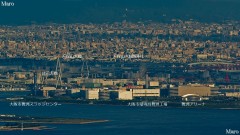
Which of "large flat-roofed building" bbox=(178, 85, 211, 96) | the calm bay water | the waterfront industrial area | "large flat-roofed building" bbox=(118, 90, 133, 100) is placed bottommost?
the calm bay water

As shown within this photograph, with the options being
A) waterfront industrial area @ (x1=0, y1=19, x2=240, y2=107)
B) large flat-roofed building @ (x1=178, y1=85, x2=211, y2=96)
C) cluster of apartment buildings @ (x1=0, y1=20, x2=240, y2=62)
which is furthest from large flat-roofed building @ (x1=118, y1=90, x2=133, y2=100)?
cluster of apartment buildings @ (x1=0, y1=20, x2=240, y2=62)

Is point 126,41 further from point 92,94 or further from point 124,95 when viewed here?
point 124,95

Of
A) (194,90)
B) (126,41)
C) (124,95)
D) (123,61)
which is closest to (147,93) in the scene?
(124,95)

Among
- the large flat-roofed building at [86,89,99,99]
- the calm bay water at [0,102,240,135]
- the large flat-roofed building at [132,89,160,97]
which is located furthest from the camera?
the large flat-roofed building at [132,89,160,97]

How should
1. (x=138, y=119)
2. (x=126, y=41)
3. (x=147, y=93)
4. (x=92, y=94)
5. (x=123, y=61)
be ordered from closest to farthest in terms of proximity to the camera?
(x=138, y=119) → (x=92, y=94) → (x=147, y=93) → (x=123, y=61) → (x=126, y=41)

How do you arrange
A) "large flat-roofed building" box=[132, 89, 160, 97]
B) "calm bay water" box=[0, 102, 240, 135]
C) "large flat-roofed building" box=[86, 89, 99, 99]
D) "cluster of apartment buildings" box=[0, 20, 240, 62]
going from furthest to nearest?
"cluster of apartment buildings" box=[0, 20, 240, 62] → "large flat-roofed building" box=[132, 89, 160, 97] → "large flat-roofed building" box=[86, 89, 99, 99] → "calm bay water" box=[0, 102, 240, 135]

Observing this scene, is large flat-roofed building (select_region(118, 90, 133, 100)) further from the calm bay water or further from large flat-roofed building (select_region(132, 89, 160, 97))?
the calm bay water

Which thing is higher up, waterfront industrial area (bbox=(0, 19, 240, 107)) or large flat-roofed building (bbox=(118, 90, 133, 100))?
waterfront industrial area (bbox=(0, 19, 240, 107))

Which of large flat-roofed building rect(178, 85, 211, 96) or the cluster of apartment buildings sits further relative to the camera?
the cluster of apartment buildings
